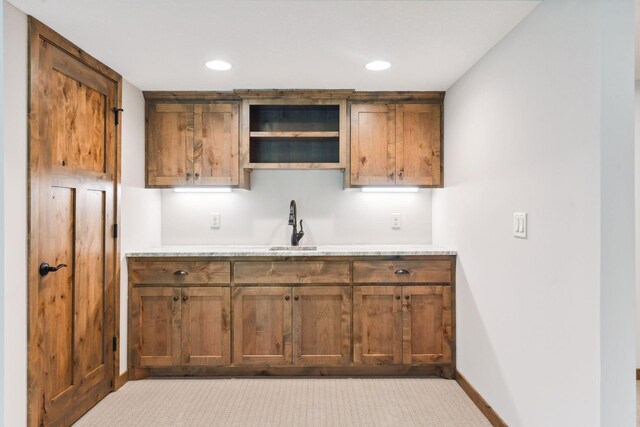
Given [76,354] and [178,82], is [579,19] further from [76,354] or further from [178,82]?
[76,354]

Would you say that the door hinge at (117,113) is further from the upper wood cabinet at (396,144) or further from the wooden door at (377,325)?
the wooden door at (377,325)

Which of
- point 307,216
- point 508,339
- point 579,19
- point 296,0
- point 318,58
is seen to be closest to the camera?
point 579,19

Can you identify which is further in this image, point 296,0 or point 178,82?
point 178,82

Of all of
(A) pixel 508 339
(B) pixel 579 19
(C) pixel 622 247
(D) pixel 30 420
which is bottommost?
(D) pixel 30 420

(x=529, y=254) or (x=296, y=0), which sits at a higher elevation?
(x=296, y=0)

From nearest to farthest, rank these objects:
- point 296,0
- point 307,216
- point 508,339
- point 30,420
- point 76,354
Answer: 1. point 296,0
2. point 30,420
3. point 508,339
4. point 76,354
5. point 307,216

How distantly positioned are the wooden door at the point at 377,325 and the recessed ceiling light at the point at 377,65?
1.55 m

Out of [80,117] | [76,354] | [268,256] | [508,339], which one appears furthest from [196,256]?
[508,339]

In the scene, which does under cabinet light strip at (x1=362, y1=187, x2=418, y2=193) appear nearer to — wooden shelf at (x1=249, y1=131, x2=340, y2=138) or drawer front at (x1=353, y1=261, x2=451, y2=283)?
wooden shelf at (x1=249, y1=131, x2=340, y2=138)

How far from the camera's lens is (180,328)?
3055mm

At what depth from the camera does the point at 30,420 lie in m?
2.06

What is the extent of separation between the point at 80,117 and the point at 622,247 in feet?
9.31

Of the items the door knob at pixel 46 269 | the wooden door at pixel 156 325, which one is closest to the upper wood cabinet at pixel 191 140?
the wooden door at pixel 156 325
